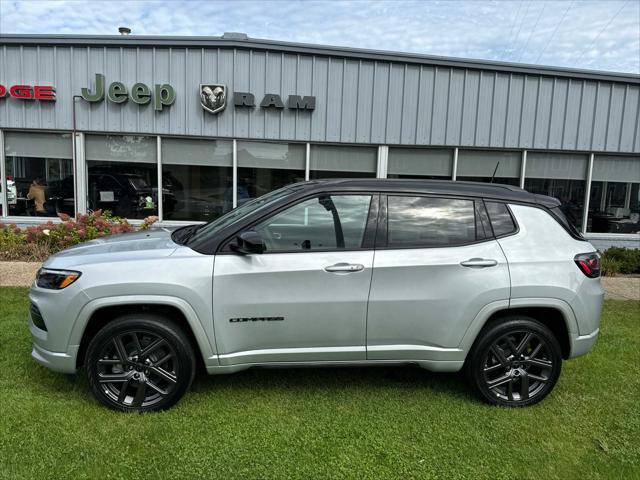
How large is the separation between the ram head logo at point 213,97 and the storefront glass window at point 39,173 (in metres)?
2.93

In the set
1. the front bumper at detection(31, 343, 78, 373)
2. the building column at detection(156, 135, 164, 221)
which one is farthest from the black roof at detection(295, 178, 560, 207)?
the building column at detection(156, 135, 164, 221)

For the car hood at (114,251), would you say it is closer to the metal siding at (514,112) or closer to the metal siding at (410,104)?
the metal siding at (410,104)

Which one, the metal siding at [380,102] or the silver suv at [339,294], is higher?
the metal siding at [380,102]

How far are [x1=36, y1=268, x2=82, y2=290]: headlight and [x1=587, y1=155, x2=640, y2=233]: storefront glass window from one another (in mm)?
10643

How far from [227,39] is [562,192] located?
7909mm

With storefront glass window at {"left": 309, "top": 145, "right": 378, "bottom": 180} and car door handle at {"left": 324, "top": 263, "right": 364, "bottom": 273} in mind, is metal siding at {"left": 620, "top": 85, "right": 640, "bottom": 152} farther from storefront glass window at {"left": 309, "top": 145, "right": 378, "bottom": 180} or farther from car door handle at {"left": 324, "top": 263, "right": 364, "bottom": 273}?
car door handle at {"left": 324, "top": 263, "right": 364, "bottom": 273}

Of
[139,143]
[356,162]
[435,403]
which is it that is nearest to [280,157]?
[356,162]

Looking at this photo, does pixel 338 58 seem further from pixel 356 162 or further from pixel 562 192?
pixel 562 192

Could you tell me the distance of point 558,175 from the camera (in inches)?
402

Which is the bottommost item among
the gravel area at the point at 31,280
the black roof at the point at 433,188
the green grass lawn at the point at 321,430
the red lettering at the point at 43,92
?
the green grass lawn at the point at 321,430

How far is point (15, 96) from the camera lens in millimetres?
9070

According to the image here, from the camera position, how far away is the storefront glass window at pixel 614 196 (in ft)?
33.6

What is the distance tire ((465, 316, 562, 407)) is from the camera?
348 centimetres

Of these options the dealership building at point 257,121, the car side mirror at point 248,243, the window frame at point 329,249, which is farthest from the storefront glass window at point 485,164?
the car side mirror at point 248,243
